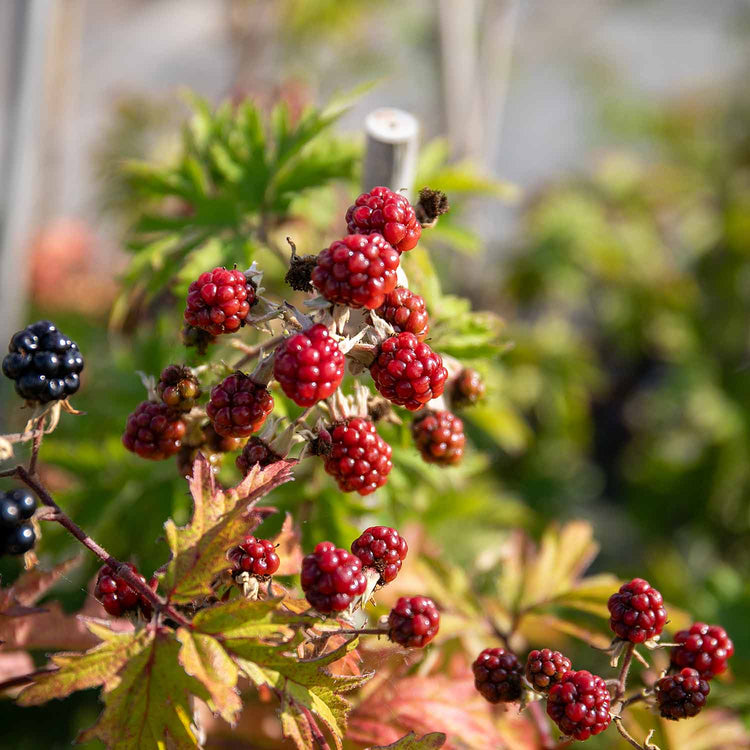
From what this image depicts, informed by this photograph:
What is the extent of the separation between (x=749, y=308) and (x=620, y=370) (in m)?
0.99

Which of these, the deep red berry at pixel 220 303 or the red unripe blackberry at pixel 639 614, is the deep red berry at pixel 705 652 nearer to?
the red unripe blackberry at pixel 639 614

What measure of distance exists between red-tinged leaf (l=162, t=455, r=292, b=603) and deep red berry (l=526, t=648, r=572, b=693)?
18.1 inches

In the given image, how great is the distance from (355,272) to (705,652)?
798 mm

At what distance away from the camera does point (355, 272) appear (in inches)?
38.4

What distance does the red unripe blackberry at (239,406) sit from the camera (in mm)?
1054

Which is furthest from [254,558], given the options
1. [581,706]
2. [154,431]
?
[581,706]

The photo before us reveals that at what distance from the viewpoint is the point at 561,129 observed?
773 centimetres

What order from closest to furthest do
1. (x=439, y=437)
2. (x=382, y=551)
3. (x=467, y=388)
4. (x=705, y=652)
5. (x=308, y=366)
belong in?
(x=308, y=366), (x=382, y=551), (x=705, y=652), (x=439, y=437), (x=467, y=388)

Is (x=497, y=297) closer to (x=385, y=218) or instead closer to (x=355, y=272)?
(x=385, y=218)

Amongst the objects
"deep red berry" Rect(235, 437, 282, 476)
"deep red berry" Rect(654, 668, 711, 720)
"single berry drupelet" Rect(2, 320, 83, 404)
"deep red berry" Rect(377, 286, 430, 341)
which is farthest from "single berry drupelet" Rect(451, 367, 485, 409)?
"single berry drupelet" Rect(2, 320, 83, 404)

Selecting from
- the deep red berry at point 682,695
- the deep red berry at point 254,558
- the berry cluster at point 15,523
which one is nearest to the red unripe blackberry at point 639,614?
the deep red berry at point 682,695

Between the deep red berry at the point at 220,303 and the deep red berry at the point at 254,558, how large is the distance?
1.01ft

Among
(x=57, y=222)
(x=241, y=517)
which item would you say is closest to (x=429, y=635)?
(x=241, y=517)

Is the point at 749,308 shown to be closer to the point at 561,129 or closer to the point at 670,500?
the point at 670,500
